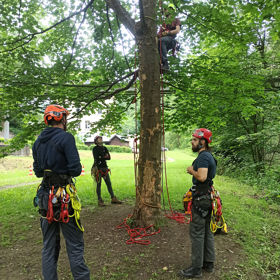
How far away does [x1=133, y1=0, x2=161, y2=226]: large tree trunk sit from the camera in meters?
4.40

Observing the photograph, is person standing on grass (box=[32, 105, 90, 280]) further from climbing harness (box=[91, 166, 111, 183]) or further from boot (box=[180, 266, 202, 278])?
climbing harness (box=[91, 166, 111, 183])

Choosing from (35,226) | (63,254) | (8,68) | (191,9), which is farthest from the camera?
(8,68)

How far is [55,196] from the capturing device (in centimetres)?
256

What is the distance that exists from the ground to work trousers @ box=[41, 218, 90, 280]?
656 mm

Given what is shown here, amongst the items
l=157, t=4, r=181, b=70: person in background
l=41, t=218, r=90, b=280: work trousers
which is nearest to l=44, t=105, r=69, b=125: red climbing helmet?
l=41, t=218, r=90, b=280: work trousers

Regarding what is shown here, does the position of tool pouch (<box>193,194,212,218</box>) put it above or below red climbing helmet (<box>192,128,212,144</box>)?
below

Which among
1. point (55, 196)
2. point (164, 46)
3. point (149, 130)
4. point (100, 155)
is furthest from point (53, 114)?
point (100, 155)

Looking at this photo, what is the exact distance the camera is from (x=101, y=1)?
6141 mm

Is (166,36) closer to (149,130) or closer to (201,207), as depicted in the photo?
(149,130)

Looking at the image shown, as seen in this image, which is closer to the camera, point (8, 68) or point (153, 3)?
point (153, 3)

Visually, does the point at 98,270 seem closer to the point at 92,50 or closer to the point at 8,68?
the point at 8,68

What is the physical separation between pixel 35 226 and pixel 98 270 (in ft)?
8.83

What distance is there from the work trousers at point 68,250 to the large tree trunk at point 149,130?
6.60ft

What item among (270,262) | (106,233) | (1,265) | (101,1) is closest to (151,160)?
(106,233)
